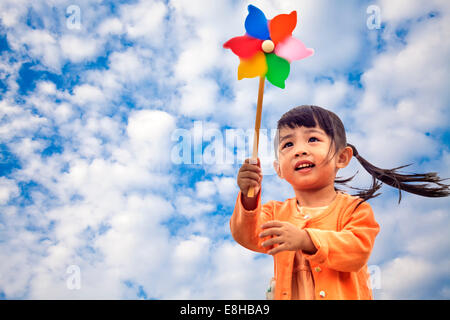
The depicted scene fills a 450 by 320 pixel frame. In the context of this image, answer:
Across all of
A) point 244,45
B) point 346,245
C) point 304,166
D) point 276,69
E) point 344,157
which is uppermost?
point 244,45

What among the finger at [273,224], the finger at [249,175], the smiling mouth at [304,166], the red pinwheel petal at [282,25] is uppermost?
the red pinwheel petal at [282,25]

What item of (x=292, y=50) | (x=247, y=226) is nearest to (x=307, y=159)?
(x=247, y=226)

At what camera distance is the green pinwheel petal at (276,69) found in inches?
88.8

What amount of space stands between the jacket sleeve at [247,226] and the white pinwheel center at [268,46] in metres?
0.78

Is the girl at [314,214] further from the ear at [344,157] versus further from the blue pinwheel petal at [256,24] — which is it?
the blue pinwheel petal at [256,24]

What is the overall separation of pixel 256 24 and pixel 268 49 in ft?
0.49

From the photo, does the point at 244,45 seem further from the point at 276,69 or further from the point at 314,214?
the point at 314,214

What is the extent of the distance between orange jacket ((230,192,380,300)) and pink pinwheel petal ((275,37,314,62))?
2.60 feet

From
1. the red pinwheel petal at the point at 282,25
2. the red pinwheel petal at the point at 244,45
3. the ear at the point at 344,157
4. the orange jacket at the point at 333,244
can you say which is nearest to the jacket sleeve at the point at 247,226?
the orange jacket at the point at 333,244

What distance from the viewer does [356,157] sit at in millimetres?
2648

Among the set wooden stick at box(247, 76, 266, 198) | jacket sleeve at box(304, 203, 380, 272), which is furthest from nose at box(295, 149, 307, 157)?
jacket sleeve at box(304, 203, 380, 272)

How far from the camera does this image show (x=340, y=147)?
250 centimetres
